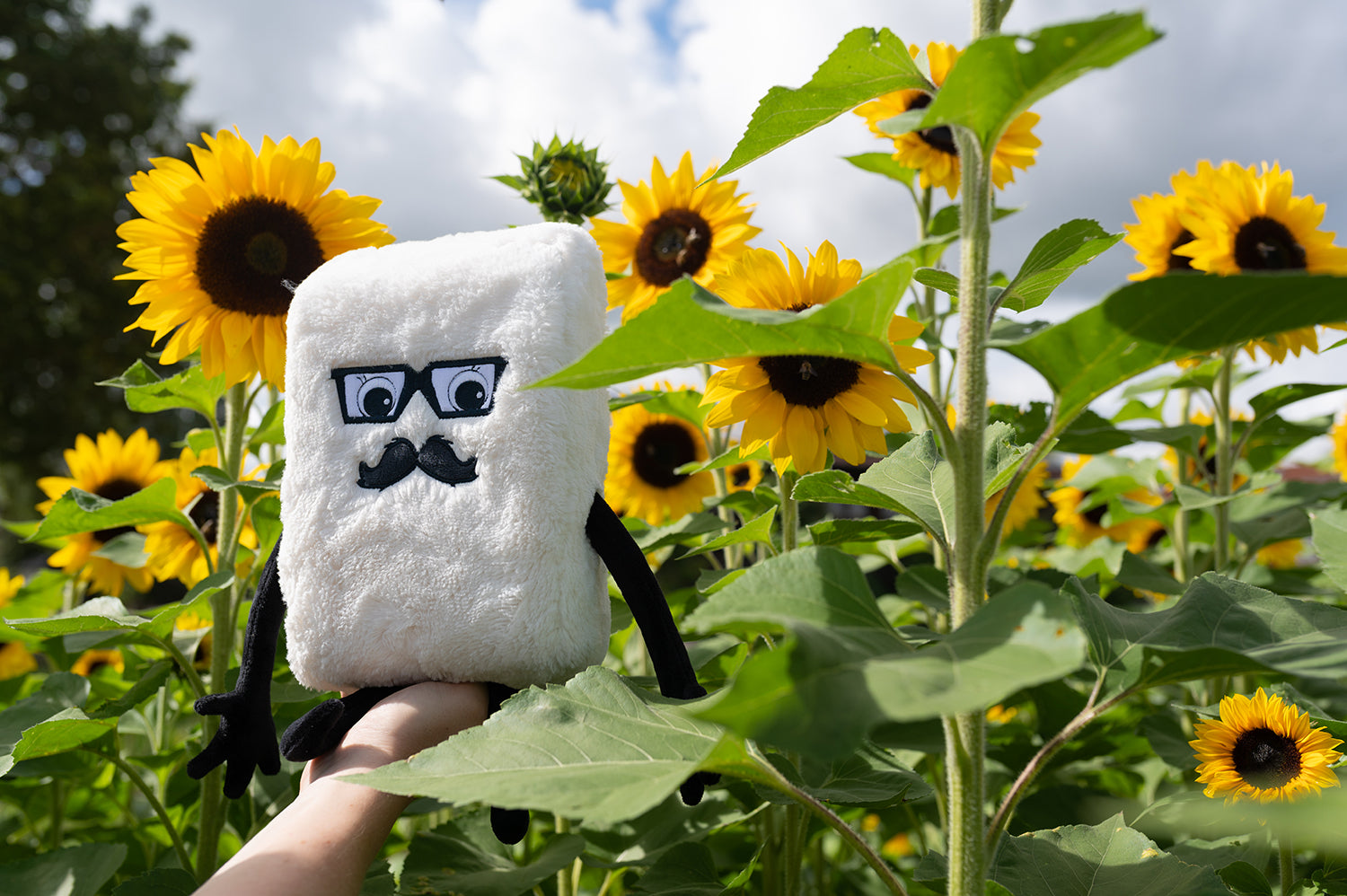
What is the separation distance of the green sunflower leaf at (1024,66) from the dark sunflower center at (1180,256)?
1165mm

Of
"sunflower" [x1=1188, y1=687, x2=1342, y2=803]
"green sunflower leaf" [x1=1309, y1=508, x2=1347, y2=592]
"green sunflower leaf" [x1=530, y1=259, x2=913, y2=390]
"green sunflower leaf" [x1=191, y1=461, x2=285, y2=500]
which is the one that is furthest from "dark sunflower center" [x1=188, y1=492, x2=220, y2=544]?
"green sunflower leaf" [x1=1309, y1=508, x2=1347, y2=592]

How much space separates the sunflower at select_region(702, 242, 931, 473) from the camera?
100cm

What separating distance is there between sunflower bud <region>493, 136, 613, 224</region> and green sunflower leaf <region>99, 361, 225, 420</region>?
1.85 ft

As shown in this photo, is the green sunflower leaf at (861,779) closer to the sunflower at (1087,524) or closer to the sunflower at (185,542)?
the sunflower at (185,542)

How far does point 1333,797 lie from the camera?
32 centimetres

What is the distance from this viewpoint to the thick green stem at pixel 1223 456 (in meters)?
1.53

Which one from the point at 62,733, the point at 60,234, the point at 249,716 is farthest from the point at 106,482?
the point at 60,234

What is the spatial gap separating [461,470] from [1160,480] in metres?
1.52

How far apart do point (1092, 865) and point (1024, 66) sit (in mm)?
674

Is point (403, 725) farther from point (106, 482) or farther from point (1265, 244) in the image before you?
point (106, 482)

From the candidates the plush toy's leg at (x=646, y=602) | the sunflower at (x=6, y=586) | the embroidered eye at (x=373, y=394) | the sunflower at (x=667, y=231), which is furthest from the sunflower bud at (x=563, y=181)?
the sunflower at (x=6, y=586)

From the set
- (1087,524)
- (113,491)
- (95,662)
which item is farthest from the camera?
(1087,524)

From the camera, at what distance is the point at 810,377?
1.00 meters

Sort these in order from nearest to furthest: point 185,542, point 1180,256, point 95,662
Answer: point 1180,256 < point 185,542 < point 95,662
